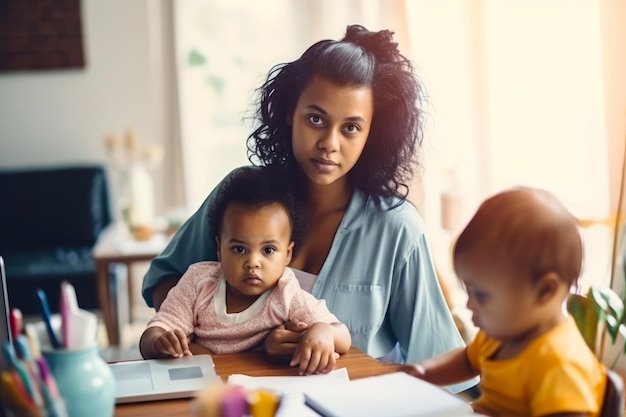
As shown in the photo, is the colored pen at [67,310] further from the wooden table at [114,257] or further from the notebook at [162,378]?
the wooden table at [114,257]

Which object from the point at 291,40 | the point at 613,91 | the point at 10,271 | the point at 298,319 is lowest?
the point at 10,271

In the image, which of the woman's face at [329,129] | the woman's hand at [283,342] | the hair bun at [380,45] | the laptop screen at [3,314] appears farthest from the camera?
the hair bun at [380,45]

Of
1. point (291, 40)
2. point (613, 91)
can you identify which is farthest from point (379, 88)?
point (291, 40)

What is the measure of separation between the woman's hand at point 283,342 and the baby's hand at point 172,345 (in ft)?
0.41

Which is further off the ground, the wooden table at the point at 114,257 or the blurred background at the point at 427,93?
the blurred background at the point at 427,93

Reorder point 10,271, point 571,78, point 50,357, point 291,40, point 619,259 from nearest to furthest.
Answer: point 50,357 → point 619,259 → point 571,78 → point 10,271 → point 291,40

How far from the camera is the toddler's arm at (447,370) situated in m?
1.08

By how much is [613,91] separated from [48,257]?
2809 millimetres

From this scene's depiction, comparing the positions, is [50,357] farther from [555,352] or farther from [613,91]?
[613,91]

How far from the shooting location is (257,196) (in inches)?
52.1

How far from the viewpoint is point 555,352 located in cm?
87

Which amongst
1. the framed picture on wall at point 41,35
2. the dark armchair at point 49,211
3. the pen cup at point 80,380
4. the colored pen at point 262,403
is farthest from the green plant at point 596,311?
the framed picture on wall at point 41,35

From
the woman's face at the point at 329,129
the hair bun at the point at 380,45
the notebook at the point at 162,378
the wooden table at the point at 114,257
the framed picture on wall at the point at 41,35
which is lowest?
the wooden table at the point at 114,257

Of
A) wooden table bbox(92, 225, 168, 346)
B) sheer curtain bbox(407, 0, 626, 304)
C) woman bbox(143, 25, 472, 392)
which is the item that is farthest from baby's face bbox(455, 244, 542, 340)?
wooden table bbox(92, 225, 168, 346)
